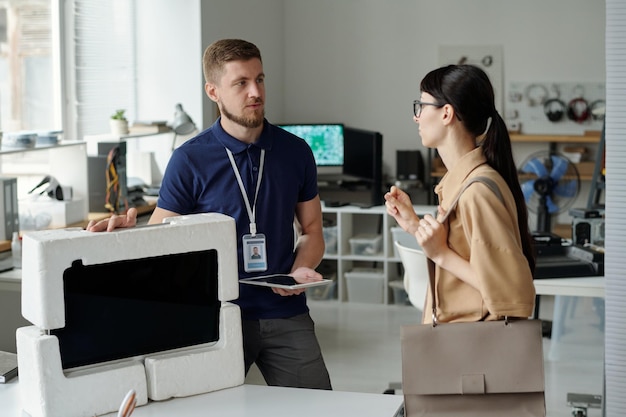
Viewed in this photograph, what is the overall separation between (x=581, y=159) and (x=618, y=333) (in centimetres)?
431

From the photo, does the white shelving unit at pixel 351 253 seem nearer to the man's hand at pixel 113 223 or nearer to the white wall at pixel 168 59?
the white wall at pixel 168 59

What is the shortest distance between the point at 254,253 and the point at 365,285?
164 inches

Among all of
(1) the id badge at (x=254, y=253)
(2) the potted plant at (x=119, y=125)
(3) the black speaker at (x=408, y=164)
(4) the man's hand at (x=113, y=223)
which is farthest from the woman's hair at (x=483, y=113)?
(3) the black speaker at (x=408, y=164)

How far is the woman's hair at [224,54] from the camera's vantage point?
289 centimetres

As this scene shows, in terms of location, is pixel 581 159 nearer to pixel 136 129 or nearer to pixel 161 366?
pixel 136 129

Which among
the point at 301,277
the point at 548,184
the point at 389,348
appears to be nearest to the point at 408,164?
the point at 548,184

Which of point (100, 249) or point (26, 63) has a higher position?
point (26, 63)

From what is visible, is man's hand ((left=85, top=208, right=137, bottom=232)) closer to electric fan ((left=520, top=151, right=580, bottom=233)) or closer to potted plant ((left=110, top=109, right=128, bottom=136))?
potted plant ((left=110, top=109, right=128, bottom=136))

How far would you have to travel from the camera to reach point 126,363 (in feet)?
7.59

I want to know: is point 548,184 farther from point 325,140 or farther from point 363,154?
point 325,140

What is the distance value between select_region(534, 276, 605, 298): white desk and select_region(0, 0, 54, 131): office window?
3.25 meters

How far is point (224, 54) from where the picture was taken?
9.51 ft

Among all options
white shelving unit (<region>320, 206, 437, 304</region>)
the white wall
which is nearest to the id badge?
the white wall

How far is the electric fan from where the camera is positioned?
23.8 ft
